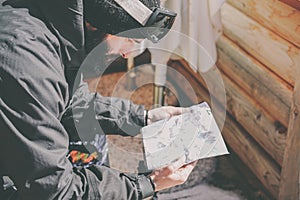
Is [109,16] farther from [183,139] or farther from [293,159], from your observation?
[293,159]

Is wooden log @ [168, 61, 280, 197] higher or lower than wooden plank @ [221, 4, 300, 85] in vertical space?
lower

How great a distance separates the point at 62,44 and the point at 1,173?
0.31 meters

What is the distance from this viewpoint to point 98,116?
4.66 ft

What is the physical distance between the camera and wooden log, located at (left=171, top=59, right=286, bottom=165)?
1.64 metres

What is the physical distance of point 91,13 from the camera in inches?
40.7

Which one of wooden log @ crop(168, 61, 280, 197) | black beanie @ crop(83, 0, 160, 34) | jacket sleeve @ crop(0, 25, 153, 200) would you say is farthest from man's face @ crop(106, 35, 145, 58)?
wooden log @ crop(168, 61, 280, 197)

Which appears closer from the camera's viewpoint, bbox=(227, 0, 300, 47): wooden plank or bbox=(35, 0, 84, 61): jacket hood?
bbox=(35, 0, 84, 61): jacket hood

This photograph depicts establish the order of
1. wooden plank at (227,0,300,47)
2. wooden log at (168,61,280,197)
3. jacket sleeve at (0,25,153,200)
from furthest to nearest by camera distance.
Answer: wooden log at (168,61,280,197) < wooden plank at (227,0,300,47) < jacket sleeve at (0,25,153,200)

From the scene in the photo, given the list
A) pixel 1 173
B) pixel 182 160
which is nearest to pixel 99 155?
pixel 182 160

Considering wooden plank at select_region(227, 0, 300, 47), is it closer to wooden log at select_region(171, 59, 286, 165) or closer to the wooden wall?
the wooden wall

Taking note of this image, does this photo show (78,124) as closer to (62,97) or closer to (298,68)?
(62,97)

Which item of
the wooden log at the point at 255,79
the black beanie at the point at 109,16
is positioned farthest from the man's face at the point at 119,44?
the wooden log at the point at 255,79

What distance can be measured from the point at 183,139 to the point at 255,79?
1.62 ft

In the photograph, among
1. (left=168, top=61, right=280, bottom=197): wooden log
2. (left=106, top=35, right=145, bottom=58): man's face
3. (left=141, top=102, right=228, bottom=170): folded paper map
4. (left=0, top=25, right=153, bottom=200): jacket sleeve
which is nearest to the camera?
(left=0, top=25, right=153, bottom=200): jacket sleeve
